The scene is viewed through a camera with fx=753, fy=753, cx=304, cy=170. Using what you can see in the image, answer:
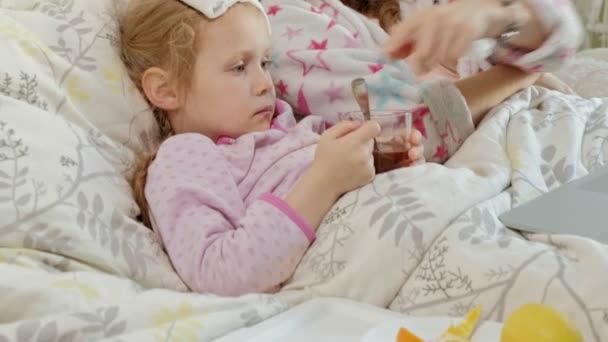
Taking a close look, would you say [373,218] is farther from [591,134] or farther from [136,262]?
[591,134]

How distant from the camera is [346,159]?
2.97 ft

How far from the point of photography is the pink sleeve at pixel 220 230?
2.81 feet

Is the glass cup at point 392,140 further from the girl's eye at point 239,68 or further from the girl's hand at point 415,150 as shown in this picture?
the girl's eye at point 239,68

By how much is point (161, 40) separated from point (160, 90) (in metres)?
0.07

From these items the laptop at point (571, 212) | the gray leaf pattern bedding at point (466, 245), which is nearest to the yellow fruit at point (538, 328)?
the gray leaf pattern bedding at point (466, 245)

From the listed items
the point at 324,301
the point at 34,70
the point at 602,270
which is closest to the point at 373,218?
the point at 324,301

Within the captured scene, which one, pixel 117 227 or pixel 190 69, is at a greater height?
pixel 190 69

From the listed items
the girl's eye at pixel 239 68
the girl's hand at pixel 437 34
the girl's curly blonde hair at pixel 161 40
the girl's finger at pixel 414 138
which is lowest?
the girl's finger at pixel 414 138

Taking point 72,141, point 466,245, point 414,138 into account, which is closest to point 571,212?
point 466,245

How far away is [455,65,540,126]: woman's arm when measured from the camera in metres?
1.16

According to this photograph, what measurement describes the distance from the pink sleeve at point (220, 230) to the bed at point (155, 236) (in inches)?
0.9

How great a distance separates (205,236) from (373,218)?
0.20 m

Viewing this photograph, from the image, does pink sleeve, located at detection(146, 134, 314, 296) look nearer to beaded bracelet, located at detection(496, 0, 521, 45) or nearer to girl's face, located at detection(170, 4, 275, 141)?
girl's face, located at detection(170, 4, 275, 141)

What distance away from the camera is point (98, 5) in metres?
1.18
